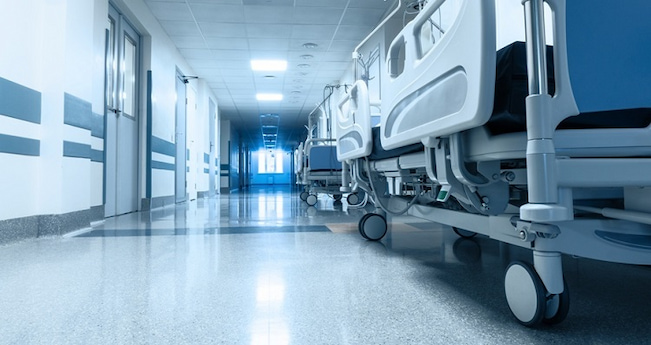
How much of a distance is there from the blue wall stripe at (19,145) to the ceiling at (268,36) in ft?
10.1

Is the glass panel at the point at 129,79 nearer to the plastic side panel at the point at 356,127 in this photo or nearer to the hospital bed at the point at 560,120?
the plastic side panel at the point at 356,127

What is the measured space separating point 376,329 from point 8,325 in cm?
93

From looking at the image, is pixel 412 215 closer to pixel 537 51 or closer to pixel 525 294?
pixel 525 294

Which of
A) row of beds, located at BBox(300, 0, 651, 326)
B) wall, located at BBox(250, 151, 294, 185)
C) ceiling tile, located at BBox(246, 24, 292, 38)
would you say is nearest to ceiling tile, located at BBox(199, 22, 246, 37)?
ceiling tile, located at BBox(246, 24, 292, 38)

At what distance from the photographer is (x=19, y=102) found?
2.43m

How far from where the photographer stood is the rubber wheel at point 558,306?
89 centimetres

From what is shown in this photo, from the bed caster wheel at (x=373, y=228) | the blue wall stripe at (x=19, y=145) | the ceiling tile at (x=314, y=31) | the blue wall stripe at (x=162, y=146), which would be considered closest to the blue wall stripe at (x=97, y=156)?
the blue wall stripe at (x=19, y=145)

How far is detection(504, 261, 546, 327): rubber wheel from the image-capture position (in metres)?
0.89

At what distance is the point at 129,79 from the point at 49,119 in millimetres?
2428

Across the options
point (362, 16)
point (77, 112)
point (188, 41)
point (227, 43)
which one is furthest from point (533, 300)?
point (188, 41)

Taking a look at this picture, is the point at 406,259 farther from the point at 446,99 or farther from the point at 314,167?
the point at 314,167

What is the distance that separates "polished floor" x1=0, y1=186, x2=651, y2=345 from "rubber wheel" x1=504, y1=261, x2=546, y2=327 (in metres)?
0.04

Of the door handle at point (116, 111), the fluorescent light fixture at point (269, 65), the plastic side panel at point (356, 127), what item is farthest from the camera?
the fluorescent light fixture at point (269, 65)

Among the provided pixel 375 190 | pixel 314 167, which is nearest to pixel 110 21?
pixel 314 167
